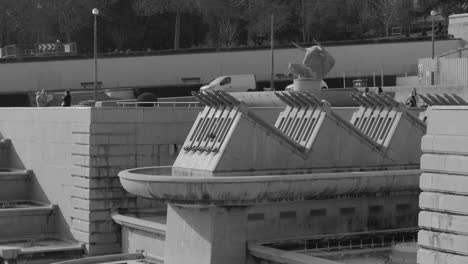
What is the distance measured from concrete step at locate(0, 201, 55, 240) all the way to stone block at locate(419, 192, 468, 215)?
62.9ft

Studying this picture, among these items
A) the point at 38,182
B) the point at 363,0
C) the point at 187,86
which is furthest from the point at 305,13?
the point at 38,182

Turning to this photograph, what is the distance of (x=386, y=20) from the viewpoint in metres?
80.1

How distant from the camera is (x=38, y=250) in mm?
31344

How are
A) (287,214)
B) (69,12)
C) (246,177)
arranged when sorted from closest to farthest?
1. (246,177)
2. (287,214)
3. (69,12)

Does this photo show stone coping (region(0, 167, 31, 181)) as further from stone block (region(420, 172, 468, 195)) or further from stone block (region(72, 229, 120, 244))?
stone block (region(420, 172, 468, 195))

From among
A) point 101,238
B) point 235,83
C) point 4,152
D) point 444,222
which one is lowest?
point 101,238

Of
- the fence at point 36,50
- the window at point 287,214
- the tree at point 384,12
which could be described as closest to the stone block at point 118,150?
the window at point 287,214

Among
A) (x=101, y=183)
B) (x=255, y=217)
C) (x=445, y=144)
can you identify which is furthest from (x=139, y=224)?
(x=445, y=144)

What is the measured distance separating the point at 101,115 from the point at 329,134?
8302 mm

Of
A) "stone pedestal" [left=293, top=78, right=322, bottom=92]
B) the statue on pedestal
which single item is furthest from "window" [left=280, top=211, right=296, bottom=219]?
the statue on pedestal

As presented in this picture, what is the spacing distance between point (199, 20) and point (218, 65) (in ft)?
52.6

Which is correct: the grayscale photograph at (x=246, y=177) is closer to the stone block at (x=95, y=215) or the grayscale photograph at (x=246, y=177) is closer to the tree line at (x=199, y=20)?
the stone block at (x=95, y=215)

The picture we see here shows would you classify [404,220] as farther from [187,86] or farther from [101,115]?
[187,86]

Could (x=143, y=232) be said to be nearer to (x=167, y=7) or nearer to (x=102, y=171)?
(x=102, y=171)
